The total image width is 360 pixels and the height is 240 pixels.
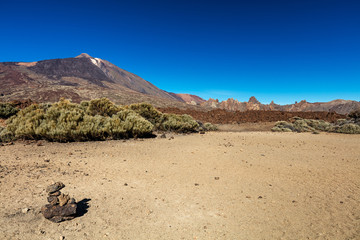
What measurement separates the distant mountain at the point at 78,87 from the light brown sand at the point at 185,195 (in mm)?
23832

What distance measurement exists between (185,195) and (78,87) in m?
45.8

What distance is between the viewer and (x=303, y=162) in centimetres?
570

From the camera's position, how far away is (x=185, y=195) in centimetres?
356

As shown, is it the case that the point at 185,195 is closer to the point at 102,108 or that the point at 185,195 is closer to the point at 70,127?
the point at 70,127

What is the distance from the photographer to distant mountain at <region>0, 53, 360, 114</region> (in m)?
33.9

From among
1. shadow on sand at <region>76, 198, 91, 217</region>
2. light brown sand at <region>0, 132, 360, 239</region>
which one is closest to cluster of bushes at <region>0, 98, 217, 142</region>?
light brown sand at <region>0, 132, 360, 239</region>

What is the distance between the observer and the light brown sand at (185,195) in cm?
256

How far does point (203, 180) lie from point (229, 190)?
669 millimetres

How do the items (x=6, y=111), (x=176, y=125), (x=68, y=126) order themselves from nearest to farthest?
(x=68, y=126), (x=176, y=125), (x=6, y=111)

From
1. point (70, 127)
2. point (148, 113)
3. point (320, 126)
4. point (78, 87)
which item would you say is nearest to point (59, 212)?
point (70, 127)

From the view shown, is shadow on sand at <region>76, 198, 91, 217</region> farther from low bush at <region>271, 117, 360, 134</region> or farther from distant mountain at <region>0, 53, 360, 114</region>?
distant mountain at <region>0, 53, 360, 114</region>

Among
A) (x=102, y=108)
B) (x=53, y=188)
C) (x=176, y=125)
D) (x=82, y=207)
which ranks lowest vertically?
(x=82, y=207)

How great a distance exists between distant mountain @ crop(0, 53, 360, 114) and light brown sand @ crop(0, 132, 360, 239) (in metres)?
23.8

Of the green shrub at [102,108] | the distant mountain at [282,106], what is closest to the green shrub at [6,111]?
the green shrub at [102,108]
